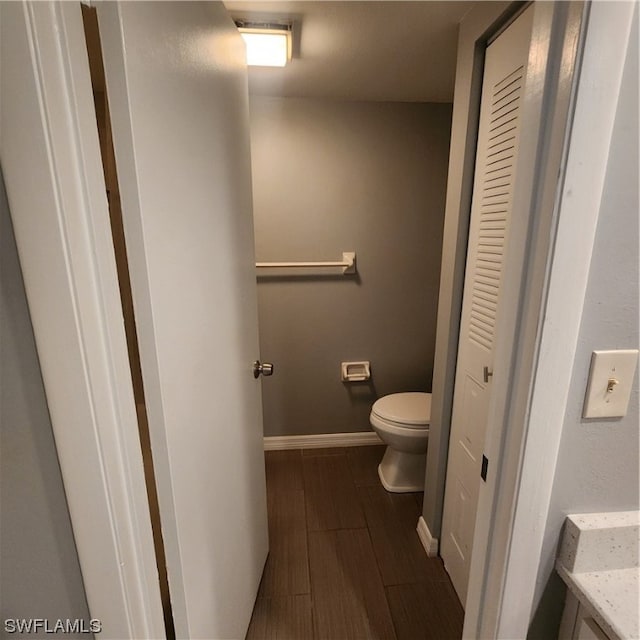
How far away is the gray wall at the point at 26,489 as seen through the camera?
490mm

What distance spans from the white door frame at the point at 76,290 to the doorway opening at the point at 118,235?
10cm

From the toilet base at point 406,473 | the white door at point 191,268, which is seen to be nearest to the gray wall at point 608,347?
the white door at point 191,268

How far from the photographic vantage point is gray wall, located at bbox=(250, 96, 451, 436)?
2023 millimetres

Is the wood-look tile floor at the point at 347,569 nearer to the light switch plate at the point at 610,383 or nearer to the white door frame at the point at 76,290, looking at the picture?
the white door frame at the point at 76,290

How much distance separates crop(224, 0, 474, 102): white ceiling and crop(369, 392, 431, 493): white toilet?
167 centimetres

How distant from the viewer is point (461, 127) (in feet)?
4.23

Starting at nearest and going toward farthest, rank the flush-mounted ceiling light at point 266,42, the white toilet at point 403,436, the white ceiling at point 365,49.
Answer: the white ceiling at point 365,49 < the flush-mounted ceiling light at point 266,42 < the white toilet at point 403,436

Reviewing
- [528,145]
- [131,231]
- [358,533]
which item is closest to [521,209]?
[528,145]

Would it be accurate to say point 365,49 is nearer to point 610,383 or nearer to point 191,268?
point 191,268

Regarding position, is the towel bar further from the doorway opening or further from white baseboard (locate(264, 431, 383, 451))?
the doorway opening

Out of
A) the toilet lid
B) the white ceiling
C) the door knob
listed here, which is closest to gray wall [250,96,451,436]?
the white ceiling

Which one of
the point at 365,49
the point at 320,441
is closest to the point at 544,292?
the point at 365,49

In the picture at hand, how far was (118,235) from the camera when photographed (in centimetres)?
68

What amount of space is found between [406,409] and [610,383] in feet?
4.63
